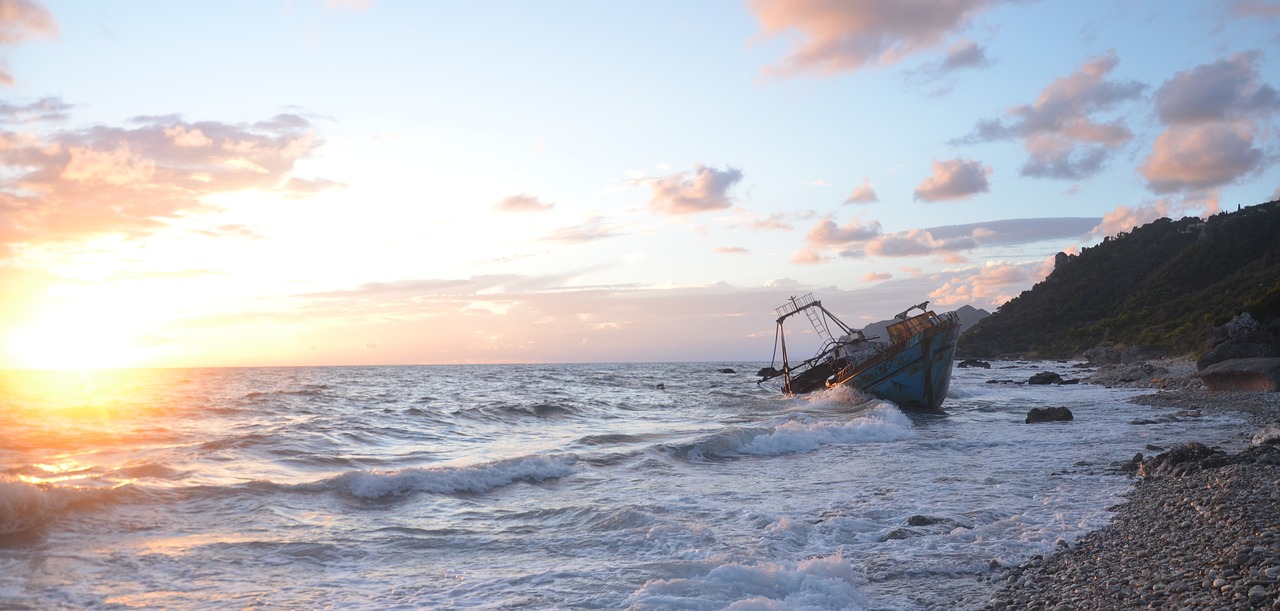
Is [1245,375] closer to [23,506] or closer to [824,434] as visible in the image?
[824,434]

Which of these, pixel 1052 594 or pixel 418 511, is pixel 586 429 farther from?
pixel 1052 594

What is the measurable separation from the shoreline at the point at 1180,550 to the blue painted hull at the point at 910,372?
710 inches

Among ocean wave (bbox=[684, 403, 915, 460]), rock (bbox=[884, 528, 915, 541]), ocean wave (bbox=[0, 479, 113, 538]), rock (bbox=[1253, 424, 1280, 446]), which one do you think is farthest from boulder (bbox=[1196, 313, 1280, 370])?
ocean wave (bbox=[0, 479, 113, 538])

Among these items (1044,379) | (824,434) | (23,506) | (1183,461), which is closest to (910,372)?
(824,434)

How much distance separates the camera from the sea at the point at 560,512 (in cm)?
971

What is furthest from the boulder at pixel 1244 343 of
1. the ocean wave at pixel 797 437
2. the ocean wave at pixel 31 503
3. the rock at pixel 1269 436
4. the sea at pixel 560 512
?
the ocean wave at pixel 31 503

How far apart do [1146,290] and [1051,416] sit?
288 ft

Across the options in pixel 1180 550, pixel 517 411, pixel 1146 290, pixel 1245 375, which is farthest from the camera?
pixel 1146 290

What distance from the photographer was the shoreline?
24.1ft

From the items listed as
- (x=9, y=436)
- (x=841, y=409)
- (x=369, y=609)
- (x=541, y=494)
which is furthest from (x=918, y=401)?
(x=9, y=436)

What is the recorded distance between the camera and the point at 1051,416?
89.4ft

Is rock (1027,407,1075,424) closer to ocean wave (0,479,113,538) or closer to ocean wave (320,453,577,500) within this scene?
ocean wave (320,453,577,500)

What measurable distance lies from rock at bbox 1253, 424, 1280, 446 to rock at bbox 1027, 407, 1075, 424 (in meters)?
11.4

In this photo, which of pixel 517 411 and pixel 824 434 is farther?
pixel 517 411
